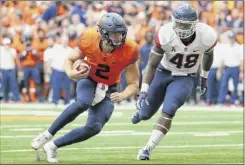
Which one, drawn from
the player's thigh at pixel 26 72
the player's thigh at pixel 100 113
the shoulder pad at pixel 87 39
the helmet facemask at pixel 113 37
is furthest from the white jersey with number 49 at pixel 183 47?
the player's thigh at pixel 26 72

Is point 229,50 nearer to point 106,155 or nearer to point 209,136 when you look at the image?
point 209,136

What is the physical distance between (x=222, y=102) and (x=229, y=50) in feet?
3.94

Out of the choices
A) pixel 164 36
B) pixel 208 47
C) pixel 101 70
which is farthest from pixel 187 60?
pixel 101 70

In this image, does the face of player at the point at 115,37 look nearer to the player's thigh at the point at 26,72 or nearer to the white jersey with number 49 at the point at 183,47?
the white jersey with number 49 at the point at 183,47

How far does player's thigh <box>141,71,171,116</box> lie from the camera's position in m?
9.76

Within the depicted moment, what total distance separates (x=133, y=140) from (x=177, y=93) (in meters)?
3.00

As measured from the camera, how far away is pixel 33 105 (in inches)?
798

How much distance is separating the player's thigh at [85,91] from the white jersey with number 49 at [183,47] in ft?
2.98

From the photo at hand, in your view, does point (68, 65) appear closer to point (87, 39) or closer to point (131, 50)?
point (87, 39)

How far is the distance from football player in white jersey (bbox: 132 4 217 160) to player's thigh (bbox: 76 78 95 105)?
73 centimetres

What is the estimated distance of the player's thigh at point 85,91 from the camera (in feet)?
28.9

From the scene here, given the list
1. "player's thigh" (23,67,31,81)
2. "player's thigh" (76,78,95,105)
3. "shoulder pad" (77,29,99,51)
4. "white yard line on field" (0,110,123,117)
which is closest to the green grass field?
"white yard line on field" (0,110,123,117)

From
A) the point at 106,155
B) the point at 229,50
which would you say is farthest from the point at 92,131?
the point at 229,50

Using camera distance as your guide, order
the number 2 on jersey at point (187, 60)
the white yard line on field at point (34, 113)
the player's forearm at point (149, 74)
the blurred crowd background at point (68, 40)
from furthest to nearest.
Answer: the blurred crowd background at point (68, 40)
the white yard line on field at point (34, 113)
the number 2 on jersey at point (187, 60)
the player's forearm at point (149, 74)
